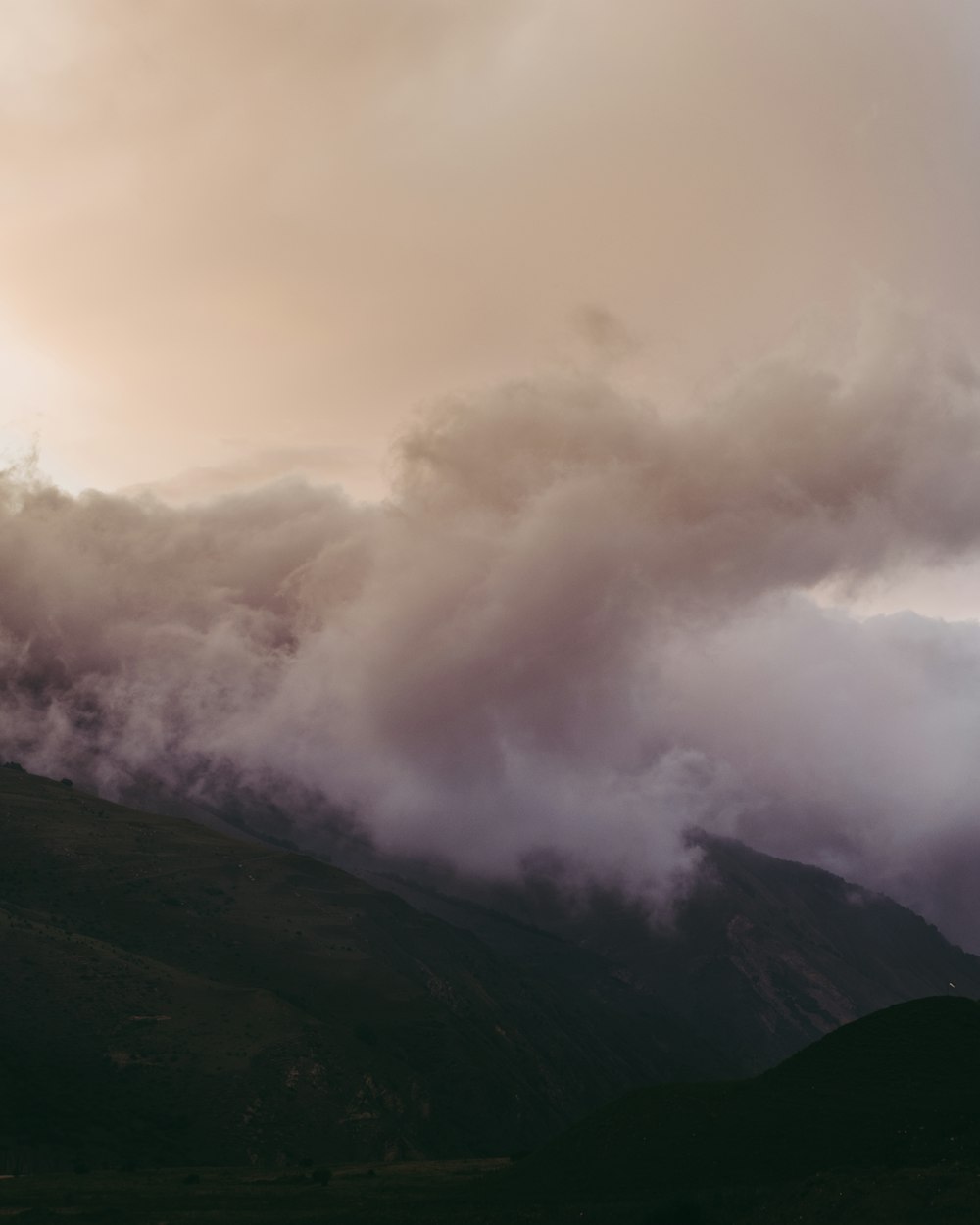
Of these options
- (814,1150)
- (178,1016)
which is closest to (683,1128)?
(814,1150)

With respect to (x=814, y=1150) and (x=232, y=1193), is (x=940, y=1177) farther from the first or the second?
(x=232, y=1193)

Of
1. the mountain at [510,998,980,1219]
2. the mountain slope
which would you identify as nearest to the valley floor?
the mountain at [510,998,980,1219]

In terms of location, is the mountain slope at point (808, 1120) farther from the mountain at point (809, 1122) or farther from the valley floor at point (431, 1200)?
the valley floor at point (431, 1200)

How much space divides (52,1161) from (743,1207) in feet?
307

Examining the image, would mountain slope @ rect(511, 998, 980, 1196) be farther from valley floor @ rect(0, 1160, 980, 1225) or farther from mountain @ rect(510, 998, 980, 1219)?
valley floor @ rect(0, 1160, 980, 1225)

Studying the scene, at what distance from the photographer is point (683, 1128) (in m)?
97.1

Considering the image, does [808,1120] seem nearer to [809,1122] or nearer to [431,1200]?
[809,1122]

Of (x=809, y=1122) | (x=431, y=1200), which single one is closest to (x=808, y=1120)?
(x=809, y=1122)

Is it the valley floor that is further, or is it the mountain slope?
the mountain slope

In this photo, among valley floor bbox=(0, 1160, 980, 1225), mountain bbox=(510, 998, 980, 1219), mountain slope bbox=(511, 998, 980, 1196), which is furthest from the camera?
mountain slope bbox=(511, 998, 980, 1196)

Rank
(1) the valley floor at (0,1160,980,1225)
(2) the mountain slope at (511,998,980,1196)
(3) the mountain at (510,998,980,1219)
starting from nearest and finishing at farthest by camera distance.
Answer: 1. (1) the valley floor at (0,1160,980,1225)
2. (3) the mountain at (510,998,980,1219)
3. (2) the mountain slope at (511,998,980,1196)

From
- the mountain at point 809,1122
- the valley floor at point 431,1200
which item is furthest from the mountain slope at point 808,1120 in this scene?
the valley floor at point 431,1200

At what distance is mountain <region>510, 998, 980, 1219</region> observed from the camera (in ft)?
270

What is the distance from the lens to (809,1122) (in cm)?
9125
